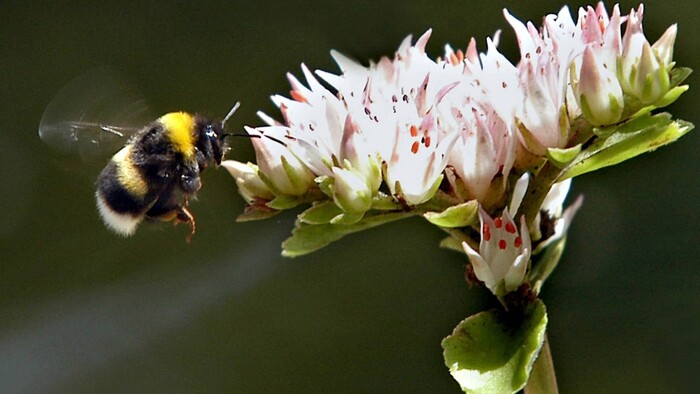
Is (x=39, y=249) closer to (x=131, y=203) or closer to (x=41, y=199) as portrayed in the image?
(x=41, y=199)

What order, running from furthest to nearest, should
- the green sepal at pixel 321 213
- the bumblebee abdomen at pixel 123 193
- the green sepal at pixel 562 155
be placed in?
1. the bumblebee abdomen at pixel 123 193
2. the green sepal at pixel 321 213
3. the green sepal at pixel 562 155

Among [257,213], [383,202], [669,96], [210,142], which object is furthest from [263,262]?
[669,96]

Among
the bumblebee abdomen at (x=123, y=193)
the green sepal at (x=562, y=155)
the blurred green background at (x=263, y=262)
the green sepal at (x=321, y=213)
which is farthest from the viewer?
the blurred green background at (x=263, y=262)

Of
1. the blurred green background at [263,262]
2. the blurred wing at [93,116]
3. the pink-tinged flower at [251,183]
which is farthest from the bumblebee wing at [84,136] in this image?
the blurred green background at [263,262]

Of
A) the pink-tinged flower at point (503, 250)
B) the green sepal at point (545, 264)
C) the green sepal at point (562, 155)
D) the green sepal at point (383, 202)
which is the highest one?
the green sepal at point (383, 202)

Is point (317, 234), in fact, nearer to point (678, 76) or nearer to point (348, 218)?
point (348, 218)

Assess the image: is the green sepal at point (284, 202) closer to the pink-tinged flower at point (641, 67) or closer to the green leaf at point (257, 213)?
the green leaf at point (257, 213)

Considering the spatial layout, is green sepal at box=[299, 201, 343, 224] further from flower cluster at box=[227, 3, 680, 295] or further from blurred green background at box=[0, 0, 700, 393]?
blurred green background at box=[0, 0, 700, 393]

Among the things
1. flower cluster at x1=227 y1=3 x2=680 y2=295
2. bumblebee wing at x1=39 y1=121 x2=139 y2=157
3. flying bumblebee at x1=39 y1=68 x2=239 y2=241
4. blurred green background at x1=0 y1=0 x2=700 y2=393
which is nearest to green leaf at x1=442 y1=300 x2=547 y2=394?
flower cluster at x1=227 y1=3 x2=680 y2=295
